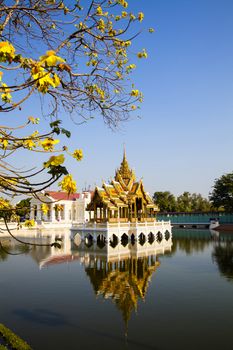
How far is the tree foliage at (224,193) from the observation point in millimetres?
53312

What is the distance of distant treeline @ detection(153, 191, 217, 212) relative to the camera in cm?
6969

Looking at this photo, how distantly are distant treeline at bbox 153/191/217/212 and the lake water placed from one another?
49.8 m

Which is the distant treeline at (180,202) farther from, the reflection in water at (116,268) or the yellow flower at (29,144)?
the yellow flower at (29,144)

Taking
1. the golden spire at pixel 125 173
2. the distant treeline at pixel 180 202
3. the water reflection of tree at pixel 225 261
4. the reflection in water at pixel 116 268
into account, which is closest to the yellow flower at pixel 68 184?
the reflection in water at pixel 116 268

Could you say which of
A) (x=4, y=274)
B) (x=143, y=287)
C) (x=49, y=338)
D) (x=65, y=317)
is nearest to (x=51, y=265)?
(x=4, y=274)

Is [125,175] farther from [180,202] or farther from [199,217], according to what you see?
Answer: [180,202]

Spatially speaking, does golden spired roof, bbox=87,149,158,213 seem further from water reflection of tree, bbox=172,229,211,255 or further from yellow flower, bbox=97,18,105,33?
yellow flower, bbox=97,18,105,33

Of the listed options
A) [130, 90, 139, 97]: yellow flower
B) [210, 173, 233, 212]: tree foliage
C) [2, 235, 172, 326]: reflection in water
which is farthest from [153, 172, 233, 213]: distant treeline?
[130, 90, 139, 97]: yellow flower

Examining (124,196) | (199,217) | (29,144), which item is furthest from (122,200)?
(199,217)

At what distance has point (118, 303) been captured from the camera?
35.9 ft

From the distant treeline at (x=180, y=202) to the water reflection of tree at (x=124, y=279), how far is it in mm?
48961

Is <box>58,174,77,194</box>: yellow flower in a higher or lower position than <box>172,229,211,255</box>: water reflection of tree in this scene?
higher

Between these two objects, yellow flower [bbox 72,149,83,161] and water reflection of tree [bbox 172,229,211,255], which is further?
water reflection of tree [bbox 172,229,211,255]

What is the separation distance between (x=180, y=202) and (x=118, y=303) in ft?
206
